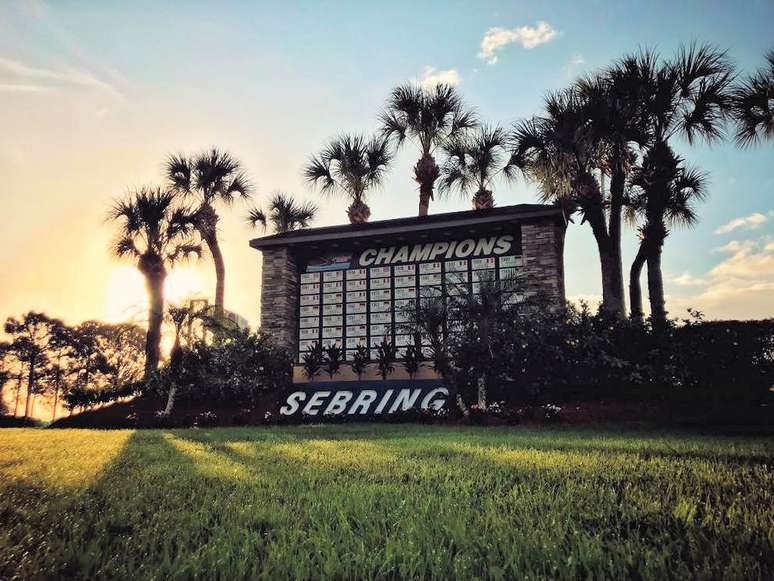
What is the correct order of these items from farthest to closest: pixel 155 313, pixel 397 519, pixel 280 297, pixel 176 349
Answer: pixel 155 313
pixel 280 297
pixel 176 349
pixel 397 519

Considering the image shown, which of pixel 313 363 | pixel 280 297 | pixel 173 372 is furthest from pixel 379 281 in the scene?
pixel 173 372

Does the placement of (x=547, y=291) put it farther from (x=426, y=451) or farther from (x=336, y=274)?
(x=426, y=451)

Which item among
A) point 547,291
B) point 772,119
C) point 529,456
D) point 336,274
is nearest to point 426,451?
point 529,456

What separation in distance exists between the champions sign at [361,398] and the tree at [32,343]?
3644cm

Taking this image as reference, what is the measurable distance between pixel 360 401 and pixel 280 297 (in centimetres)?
619

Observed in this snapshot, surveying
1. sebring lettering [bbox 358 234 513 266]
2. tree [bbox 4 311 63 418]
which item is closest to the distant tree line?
tree [bbox 4 311 63 418]

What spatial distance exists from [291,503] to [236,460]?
2411mm

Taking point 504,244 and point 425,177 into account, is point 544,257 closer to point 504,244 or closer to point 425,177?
point 504,244

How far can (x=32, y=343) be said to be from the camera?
41.6 m

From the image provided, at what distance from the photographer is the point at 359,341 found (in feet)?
62.5

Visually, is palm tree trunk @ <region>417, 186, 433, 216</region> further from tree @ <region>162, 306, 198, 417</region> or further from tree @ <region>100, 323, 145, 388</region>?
tree @ <region>100, 323, 145, 388</region>

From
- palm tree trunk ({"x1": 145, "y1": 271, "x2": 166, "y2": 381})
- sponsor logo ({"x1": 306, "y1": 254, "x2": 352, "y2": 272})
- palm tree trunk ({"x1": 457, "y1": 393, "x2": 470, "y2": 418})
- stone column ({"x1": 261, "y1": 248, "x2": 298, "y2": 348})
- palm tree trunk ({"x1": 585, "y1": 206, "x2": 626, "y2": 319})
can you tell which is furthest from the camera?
sponsor logo ({"x1": 306, "y1": 254, "x2": 352, "y2": 272})

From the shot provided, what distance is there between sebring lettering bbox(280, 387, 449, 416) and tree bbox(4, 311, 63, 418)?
36517mm

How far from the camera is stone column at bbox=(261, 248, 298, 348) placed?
19281mm
